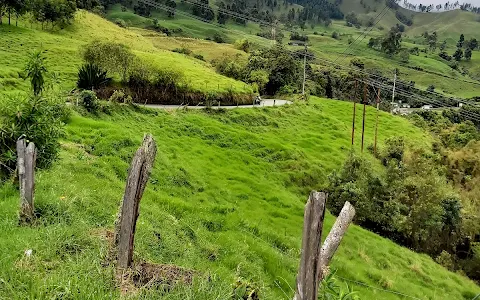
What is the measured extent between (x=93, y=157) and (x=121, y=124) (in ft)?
29.7

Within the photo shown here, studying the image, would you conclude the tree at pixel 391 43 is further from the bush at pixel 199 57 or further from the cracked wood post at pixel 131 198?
the cracked wood post at pixel 131 198

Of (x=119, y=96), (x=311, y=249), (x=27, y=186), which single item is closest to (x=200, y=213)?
(x=27, y=186)

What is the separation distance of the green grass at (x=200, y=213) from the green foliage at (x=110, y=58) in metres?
7.55

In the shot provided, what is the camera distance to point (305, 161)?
35531 millimetres

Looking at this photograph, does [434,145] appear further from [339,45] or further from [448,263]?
[339,45]

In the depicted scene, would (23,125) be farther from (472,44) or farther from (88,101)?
(472,44)

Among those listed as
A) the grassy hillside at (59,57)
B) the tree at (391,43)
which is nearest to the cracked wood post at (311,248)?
the grassy hillside at (59,57)

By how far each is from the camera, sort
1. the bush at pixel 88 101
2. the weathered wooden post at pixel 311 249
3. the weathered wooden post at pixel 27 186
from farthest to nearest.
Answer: the bush at pixel 88 101, the weathered wooden post at pixel 27 186, the weathered wooden post at pixel 311 249

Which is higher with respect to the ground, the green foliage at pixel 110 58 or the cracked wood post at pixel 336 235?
the green foliage at pixel 110 58

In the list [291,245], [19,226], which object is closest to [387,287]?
[291,245]

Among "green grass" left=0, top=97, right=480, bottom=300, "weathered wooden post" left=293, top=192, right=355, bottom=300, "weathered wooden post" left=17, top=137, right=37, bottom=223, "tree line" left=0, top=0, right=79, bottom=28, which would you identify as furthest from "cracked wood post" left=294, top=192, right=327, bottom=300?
"tree line" left=0, top=0, right=79, bottom=28

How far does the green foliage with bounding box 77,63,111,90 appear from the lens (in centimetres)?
3396

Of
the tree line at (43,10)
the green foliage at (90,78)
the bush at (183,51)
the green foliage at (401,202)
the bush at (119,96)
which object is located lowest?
the green foliage at (401,202)

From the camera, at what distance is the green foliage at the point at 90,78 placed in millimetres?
33963
